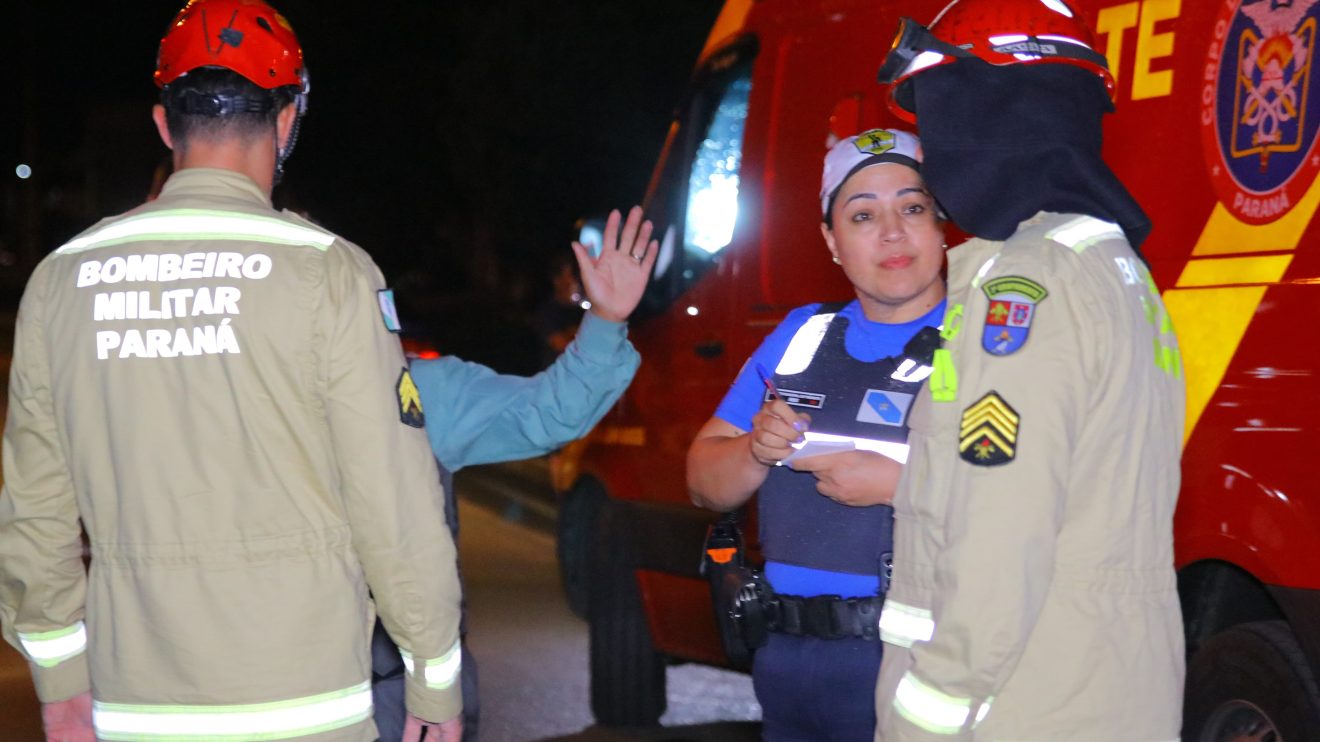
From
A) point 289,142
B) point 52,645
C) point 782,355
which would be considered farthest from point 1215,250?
point 52,645

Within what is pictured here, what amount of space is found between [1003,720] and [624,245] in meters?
1.32

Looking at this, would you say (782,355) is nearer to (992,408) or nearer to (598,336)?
(598,336)

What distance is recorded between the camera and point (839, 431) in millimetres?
3010

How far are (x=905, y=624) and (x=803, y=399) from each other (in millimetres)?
875

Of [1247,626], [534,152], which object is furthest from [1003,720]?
[534,152]

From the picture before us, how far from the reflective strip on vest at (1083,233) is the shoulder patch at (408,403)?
1043 millimetres

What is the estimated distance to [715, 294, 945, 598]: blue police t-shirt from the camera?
303 centimetres

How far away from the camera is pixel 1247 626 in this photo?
3635 millimetres

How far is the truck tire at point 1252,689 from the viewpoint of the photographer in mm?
3467

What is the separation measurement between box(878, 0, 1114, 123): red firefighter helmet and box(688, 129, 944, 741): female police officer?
0.53m

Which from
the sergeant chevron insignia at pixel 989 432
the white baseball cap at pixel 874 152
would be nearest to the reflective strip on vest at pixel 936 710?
the sergeant chevron insignia at pixel 989 432

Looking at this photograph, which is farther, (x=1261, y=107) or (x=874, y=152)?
(x=1261, y=107)

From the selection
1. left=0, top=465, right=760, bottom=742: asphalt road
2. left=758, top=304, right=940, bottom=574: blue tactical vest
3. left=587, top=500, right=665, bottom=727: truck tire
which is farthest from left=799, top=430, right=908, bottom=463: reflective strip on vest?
left=0, top=465, right=760, bottom=742: asphalt road

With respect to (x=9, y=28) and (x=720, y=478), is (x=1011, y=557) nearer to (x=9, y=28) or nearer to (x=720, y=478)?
(x=720, y=478)
